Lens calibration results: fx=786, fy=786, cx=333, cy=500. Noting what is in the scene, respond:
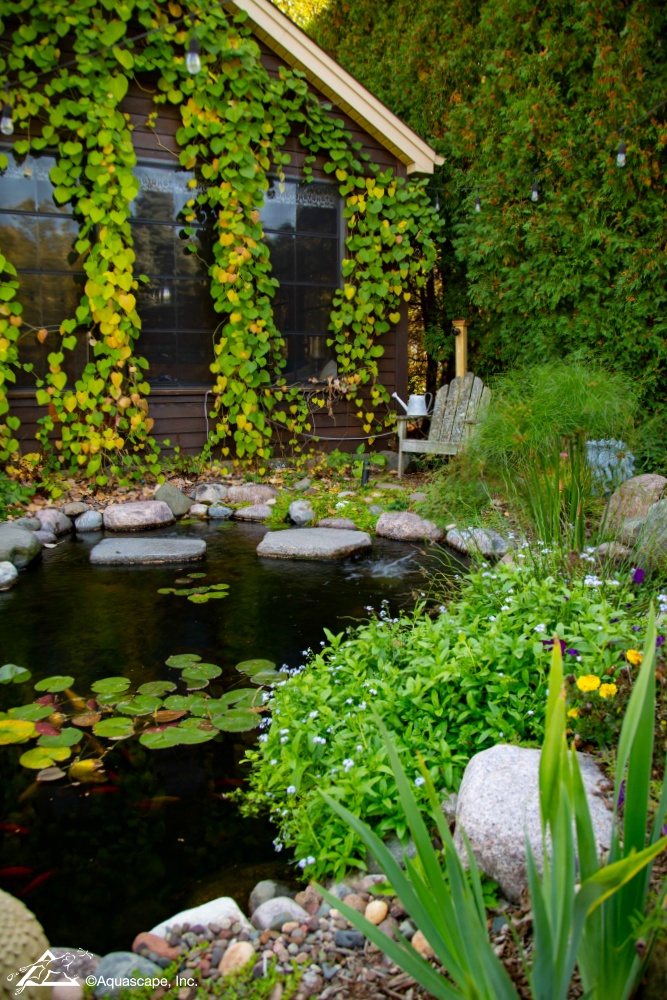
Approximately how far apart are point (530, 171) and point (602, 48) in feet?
3.38

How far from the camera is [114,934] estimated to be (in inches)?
67.9

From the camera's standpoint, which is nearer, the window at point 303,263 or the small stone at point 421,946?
the small stone at point 421,946

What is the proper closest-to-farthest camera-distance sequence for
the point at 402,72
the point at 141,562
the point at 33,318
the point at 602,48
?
the point at 141,562
the point at 602,48
the point at 33,318
the point at 402,72

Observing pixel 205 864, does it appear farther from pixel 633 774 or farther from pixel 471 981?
pixel 633 774

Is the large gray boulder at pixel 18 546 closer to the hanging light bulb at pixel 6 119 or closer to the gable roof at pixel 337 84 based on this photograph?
the hanging light bulb at pixel 6 119

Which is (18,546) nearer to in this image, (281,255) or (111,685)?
(111,685)

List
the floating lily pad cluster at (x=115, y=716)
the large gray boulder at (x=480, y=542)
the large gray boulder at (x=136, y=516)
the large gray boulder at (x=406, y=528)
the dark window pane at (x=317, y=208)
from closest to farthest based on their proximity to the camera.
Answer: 1. the floating lily pad cluster at (x=115, y=716)
2. the large gray boulder at (x=480, y=542)
3. the large gray boulder at (x=406, y=528)
4. the large gray boulder at (x=136, y=516)
5. the dark window pane at (x=317, y=208)

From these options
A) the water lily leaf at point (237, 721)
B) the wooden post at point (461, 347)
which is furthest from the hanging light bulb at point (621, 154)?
the water lily leaf at point (237, 721)

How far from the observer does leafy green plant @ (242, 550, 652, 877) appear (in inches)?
76.1

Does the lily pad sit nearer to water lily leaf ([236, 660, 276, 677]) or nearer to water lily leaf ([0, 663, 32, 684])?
water lily leaf ([0, 663, 32, 684])

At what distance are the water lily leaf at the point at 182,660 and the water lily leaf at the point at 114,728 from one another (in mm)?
486

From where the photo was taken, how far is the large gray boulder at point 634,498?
3336 mm

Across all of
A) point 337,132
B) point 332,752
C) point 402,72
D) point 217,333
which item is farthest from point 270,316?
point 332,752

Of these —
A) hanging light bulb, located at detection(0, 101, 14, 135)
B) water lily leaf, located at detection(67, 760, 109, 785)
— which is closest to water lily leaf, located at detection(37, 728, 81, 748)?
water lily leaf, located at detection(67, 760, 109, 785)
